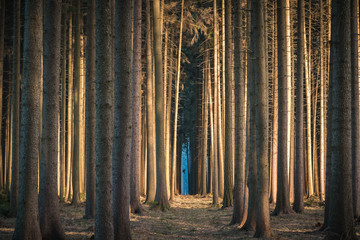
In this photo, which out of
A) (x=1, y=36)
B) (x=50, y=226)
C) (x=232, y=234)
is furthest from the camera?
(x=1, y=36)

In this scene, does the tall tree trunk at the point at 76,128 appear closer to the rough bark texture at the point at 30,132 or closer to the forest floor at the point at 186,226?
the forest floor at the point at 186,226

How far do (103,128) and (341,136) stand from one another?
5.27m

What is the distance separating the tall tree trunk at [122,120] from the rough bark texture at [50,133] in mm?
1618

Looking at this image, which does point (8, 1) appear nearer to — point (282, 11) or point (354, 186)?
point (282, 11)

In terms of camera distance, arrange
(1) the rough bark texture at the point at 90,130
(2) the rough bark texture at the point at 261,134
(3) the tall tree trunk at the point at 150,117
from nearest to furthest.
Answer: (2) the rough bark texture at the point at 261,134
(1) the rough bark texture at the point at 90,130
(3) the tall tree trunk at the point at 150,117

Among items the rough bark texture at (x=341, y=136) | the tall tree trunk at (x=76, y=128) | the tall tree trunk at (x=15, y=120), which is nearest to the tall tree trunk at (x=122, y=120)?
the rough bark texture at (x=341, y=136)

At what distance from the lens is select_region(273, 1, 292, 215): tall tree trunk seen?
13602mm

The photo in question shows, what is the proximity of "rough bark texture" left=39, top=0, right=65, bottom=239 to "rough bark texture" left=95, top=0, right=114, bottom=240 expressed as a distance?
2268mm

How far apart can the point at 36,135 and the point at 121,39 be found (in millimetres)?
2766

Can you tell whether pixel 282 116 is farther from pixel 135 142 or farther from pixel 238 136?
pixel 135 142

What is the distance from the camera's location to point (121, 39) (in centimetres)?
847

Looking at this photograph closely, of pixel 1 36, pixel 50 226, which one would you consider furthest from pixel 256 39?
pixel 1 36

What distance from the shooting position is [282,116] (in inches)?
552

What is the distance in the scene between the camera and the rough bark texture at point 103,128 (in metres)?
7.25
